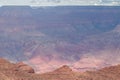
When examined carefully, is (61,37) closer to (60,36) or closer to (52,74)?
(60,36)

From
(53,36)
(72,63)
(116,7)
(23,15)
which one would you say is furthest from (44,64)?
(116,7)

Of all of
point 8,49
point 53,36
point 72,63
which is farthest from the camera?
point 53,36

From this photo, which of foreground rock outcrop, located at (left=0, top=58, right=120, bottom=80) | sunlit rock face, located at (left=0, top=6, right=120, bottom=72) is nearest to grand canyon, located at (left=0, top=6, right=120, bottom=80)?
sunlit rock face, located at (left=0, top=6, right=120, bottom=72)

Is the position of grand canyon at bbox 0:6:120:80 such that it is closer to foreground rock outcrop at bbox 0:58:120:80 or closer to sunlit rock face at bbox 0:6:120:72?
sunlit rock face at bbox 0:6:120:72

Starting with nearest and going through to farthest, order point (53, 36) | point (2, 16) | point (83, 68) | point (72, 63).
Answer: point (83, 68) < point (72, 63) < point (53, 36) < point (2, 16)

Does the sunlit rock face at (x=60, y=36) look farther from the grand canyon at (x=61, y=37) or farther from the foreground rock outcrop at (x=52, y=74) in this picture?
the foreground rock outcrop at (x=52, y=74)

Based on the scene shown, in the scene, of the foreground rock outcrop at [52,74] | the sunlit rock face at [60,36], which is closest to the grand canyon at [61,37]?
the sunlit rock face at [60,36]

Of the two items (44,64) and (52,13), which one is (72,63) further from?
(52,13)

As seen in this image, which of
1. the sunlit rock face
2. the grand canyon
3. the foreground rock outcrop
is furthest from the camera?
the sunlit rock face
